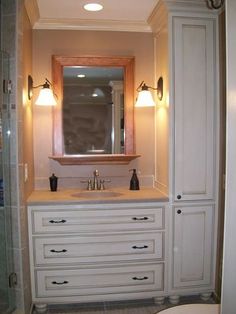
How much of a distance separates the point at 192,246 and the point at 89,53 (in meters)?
2.01

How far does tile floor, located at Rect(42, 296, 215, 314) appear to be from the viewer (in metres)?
2.62

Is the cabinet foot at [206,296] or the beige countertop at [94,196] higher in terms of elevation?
the beige countertop at [94,196]

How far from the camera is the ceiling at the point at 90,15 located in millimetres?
2625

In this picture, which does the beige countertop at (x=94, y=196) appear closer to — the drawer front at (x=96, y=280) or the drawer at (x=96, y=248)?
the drawer at (x=96, y=248)

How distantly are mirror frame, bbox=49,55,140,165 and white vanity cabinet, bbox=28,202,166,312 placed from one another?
626mm

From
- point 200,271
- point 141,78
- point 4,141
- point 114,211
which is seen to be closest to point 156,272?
point 200,271

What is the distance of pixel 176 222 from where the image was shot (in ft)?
8.81

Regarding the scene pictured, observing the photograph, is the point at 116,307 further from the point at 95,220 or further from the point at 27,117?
the point at 27,117

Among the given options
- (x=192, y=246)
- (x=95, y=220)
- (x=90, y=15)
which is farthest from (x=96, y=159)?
(x=90, y=15)

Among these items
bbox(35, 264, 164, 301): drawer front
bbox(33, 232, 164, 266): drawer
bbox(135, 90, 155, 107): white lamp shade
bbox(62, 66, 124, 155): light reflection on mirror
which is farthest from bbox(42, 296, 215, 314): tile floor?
bbox(135, 90, 155, 107): white lamp shade

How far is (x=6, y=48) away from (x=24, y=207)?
3.80 ft

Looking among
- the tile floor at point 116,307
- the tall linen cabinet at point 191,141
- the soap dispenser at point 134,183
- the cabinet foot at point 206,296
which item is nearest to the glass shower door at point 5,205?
the tile floor at point 116,307

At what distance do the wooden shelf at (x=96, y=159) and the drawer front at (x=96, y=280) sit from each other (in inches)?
39.3

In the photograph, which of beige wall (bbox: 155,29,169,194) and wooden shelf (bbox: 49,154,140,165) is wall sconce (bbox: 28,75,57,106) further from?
beige wall (bbox: 155,29,169,194)
